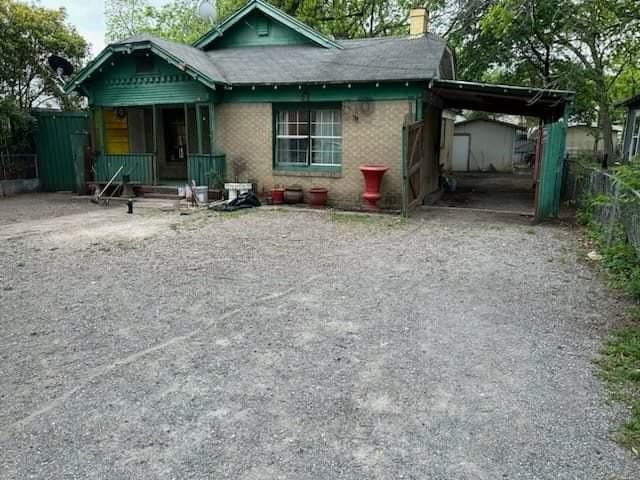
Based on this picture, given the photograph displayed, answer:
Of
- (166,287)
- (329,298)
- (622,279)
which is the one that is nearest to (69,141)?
(166,287)

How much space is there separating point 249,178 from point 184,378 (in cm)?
1003

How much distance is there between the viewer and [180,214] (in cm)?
1135

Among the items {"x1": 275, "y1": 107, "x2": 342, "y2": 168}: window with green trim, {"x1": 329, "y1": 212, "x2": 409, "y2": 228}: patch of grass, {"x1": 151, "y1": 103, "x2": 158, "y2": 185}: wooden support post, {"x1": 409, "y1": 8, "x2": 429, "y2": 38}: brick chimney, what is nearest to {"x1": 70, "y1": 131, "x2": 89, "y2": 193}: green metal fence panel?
{"x1": 151, "y1": 103, "x2": 158, "y2": 185}: wooden support post

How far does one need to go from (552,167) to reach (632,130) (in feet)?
38.4

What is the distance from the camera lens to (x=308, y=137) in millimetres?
12570

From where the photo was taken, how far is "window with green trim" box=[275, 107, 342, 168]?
1232 cm

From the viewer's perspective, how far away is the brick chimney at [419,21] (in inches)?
557

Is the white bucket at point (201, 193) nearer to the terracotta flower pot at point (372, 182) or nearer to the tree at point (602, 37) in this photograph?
the terracotta flower pot at point (372, 182)

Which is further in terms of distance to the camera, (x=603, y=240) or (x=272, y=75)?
(x=272, y=75)

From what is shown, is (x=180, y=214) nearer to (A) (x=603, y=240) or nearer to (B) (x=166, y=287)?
(B) (x=166, y=287)

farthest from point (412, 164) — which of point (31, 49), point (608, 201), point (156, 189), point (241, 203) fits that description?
point (31, 49)

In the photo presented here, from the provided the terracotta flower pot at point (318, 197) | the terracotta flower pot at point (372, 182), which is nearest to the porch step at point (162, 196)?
the terracotta flower pot at point (318, 197)

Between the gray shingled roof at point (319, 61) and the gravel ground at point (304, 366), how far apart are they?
19.5 feet

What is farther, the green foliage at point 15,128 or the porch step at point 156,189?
the green foliage at point 15,128
